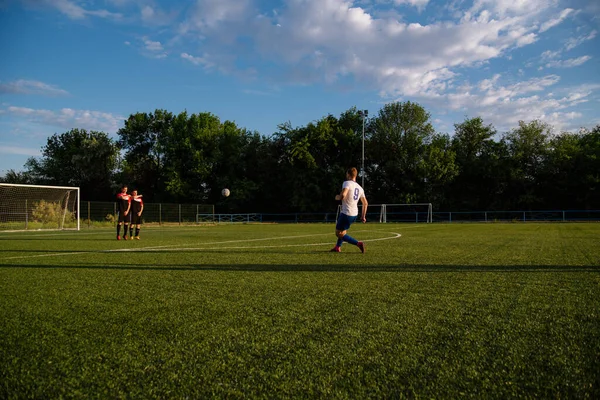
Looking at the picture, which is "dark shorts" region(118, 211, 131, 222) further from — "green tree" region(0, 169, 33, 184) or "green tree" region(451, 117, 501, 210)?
"green tree" region(0, 169, 33, 184)

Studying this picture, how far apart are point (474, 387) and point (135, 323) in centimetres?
230

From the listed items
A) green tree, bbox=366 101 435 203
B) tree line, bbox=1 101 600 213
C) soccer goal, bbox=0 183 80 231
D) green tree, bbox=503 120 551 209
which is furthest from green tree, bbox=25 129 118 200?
green tree, bbox=503 120 551 209

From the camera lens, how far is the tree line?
4156 cm

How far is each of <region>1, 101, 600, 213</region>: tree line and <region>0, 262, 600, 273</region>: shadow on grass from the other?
121ft

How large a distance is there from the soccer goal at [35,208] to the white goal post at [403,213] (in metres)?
23.0

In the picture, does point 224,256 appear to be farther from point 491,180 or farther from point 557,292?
point 491,180

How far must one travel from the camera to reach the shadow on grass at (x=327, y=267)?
5457 millimetres

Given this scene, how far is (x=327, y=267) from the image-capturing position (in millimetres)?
5840

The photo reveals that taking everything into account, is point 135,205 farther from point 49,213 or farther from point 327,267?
point 49,213

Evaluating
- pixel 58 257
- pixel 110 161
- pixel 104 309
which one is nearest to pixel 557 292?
pixel 104 309

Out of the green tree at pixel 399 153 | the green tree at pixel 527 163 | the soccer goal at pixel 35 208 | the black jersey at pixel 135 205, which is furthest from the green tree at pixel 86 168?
the green tree at pixel 527 163

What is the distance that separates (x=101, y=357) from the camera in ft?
7.33

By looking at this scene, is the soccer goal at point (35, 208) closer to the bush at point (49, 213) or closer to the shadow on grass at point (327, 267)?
the bush at point (49, 213)

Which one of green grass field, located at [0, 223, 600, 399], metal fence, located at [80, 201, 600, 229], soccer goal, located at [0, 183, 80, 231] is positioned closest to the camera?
green grass field, located at [0, 223, 600, 399]
